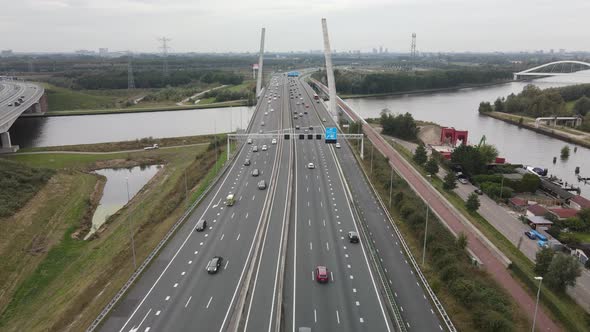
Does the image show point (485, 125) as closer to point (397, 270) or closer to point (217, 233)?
point (397, 270)

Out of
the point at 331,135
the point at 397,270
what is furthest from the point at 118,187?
the point at 397,270

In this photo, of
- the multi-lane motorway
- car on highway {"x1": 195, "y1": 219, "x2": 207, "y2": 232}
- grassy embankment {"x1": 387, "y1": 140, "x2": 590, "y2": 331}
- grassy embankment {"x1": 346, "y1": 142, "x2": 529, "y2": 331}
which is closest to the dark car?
the multi-lane motorway

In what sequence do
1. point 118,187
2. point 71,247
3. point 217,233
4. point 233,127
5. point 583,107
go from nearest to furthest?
point 217,233 < point 71,247 < point 118,187 < point 233,127 < point 583,107

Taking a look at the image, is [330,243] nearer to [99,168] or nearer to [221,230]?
[221,230]

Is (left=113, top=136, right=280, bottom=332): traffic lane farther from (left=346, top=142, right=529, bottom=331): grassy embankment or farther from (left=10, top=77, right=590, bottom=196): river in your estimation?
(left=10, top=77, right=590, bottom=196): river

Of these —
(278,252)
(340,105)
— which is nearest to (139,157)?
(278,252)
